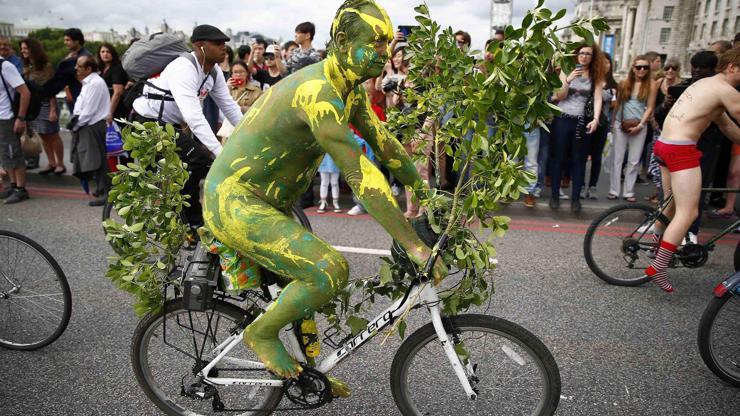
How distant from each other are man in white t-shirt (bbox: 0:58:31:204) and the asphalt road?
2.52m

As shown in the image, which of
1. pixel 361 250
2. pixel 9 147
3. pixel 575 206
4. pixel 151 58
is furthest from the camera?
pixel 9 147

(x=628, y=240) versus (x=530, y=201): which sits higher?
(x=628, y=240)

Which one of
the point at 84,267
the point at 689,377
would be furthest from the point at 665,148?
the point at 84,267

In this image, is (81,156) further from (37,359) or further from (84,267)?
(37,359)

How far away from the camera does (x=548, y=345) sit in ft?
10.8

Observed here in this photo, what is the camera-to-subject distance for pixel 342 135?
1.79m

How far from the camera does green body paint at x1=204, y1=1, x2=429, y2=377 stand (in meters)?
1.80

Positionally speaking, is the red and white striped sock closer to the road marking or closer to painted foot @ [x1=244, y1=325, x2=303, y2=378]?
the road marking

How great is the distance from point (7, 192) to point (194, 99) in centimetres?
527

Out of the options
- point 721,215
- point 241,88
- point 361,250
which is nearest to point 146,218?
point 361,250

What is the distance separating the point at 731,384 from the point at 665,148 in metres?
1.81

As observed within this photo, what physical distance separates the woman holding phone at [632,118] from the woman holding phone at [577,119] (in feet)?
2.55

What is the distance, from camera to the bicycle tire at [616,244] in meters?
4.26

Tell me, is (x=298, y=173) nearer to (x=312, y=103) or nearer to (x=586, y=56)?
(x=312, y=103)
